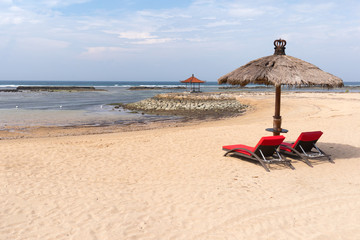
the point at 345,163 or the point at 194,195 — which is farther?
the point at 345,163

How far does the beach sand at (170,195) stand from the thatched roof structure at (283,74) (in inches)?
80.3

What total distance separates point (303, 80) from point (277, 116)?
3.65ft

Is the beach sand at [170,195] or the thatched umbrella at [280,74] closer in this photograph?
the beach sand at [170,195]

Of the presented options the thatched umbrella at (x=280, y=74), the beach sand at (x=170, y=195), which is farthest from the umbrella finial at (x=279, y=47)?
the beach sand at (x=170, y=195)

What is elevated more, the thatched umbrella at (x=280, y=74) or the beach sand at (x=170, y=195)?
the thatched umbrella at (x=280, y=74)

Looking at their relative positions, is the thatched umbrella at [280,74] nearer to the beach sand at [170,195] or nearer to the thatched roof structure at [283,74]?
the thatched roof structure at [283,74]

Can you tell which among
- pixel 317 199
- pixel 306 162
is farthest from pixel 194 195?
pixel 306 162

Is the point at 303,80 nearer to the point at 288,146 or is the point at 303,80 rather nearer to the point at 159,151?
the point at 288,146

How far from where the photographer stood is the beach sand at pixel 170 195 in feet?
13.8

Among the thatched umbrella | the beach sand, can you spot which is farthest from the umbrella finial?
the beach sand

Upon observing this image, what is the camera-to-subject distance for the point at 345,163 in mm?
7570

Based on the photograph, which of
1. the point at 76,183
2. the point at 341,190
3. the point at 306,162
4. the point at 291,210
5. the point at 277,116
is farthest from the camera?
the point at 277,116

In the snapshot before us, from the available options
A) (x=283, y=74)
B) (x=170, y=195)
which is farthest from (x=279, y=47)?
(x=170, y=195)

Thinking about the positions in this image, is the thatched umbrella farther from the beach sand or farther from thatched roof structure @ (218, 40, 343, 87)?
the beach sand
